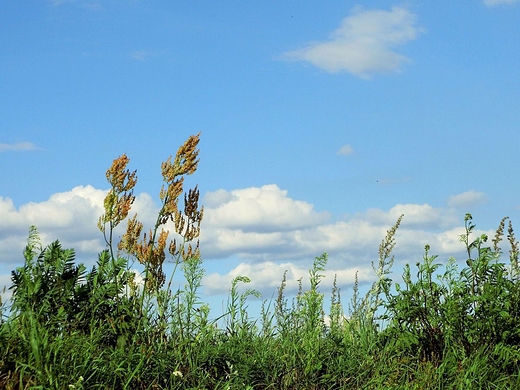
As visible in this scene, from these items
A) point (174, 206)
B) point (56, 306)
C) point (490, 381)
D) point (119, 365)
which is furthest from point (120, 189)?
point (490, 381)

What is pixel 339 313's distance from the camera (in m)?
9.17

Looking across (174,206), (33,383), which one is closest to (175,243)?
(174,206)

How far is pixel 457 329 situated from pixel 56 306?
13.6 feet

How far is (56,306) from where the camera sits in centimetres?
654

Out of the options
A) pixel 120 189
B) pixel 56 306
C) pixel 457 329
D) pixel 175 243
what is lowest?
pixel 457 329

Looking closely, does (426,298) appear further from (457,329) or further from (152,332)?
(152,332)

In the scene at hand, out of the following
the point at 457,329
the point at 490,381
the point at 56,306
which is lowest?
the point at 490,381

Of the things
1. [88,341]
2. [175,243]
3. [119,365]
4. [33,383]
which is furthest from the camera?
[175,243]

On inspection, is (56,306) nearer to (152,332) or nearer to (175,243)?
(152,332)

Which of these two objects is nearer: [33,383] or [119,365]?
[33,383]

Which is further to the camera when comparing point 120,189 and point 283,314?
point 283,314

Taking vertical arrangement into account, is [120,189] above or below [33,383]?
above

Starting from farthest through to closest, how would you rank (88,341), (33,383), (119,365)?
(88,341) → (119,365) → (33,383)

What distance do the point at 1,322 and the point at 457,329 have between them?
15.2ft
